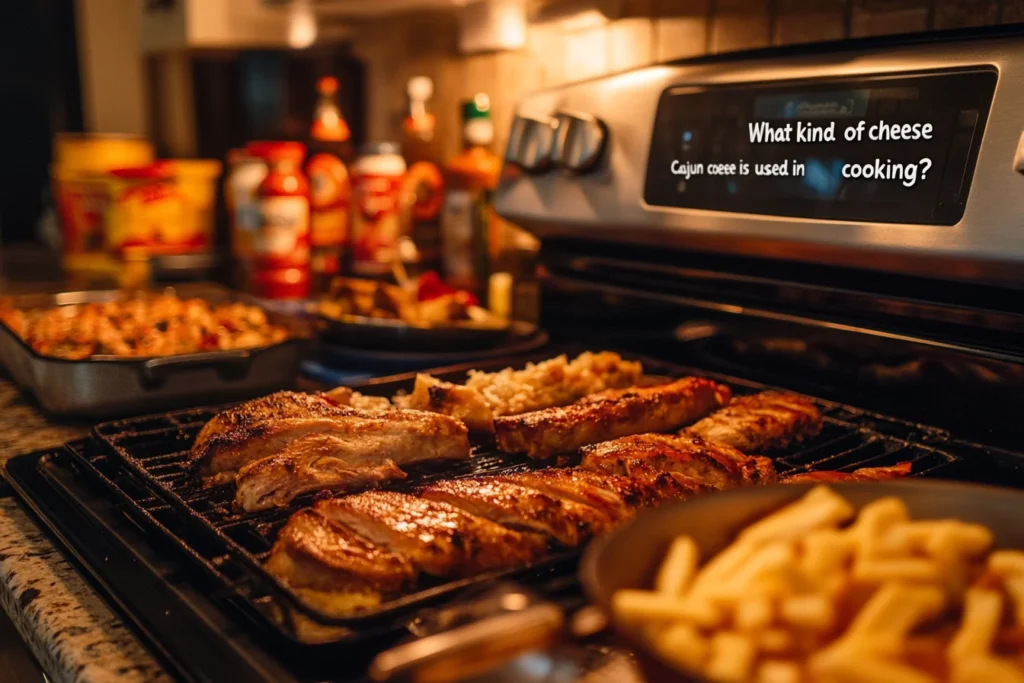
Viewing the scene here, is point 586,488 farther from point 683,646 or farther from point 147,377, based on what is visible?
point 147,377

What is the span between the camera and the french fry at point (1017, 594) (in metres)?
0.65

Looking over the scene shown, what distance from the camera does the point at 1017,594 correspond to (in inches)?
25.9

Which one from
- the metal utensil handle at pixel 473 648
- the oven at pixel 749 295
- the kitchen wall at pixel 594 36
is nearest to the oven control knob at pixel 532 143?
the oven at pixel 749 295

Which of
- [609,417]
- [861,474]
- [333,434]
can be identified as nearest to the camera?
[861,474]

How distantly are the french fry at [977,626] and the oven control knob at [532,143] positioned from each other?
49.0 inches

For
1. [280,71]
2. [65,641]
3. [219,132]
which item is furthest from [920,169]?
[219,132]

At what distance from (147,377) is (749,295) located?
1.09m

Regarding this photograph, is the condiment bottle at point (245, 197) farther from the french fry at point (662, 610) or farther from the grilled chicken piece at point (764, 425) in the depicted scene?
the french fry at point (662, 610)

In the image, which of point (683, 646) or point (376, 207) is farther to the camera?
point (376, 207)

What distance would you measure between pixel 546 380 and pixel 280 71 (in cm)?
231

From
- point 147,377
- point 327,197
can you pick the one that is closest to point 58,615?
point 147,377

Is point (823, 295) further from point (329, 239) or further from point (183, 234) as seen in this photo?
point (183, 234)

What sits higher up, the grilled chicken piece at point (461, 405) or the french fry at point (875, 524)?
the french fry at point (875, 524)

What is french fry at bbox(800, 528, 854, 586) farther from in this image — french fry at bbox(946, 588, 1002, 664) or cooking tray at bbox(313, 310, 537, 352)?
cooking tray at bbox(313, 310, 537, 352)
